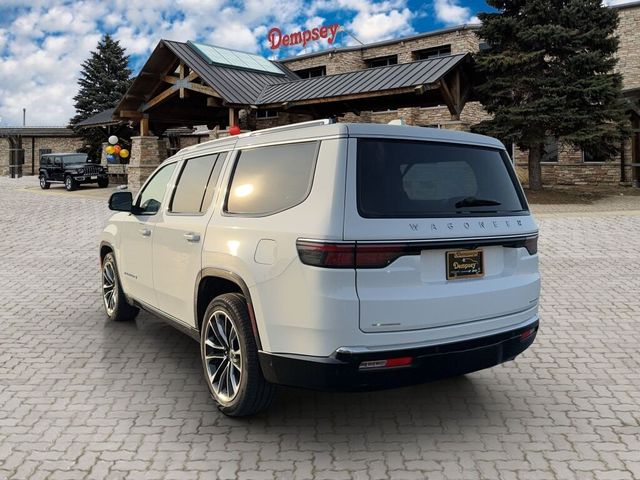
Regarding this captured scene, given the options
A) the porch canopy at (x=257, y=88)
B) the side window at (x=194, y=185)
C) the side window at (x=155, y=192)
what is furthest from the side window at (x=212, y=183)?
the porch canopy at (x=257, y=88)

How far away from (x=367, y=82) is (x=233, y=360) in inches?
700

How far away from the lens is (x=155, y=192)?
5352mm

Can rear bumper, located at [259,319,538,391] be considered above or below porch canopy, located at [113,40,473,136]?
below

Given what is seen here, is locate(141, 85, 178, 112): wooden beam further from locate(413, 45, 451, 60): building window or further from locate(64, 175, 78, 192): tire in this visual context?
locate(413, 45, 451, 60): building window

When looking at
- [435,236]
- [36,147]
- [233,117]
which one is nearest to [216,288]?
[435,236]

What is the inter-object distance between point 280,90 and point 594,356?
65.0 ft

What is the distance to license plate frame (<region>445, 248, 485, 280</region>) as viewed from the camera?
3.36 meters

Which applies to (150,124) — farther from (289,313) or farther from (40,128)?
(40,128)

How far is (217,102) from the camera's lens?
2347 cm

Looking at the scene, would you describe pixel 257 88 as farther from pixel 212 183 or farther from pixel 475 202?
pixel 475 202

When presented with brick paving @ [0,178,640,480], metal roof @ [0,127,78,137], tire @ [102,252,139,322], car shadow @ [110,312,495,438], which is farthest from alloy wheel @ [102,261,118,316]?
metal roof @ [0,127,78,137]

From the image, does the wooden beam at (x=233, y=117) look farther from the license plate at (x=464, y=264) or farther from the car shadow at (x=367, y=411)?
the license plate at (x=464, y=264)

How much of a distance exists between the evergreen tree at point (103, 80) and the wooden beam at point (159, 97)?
2299cm

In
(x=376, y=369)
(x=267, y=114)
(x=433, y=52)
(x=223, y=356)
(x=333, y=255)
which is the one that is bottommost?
(x=223, y=356)
